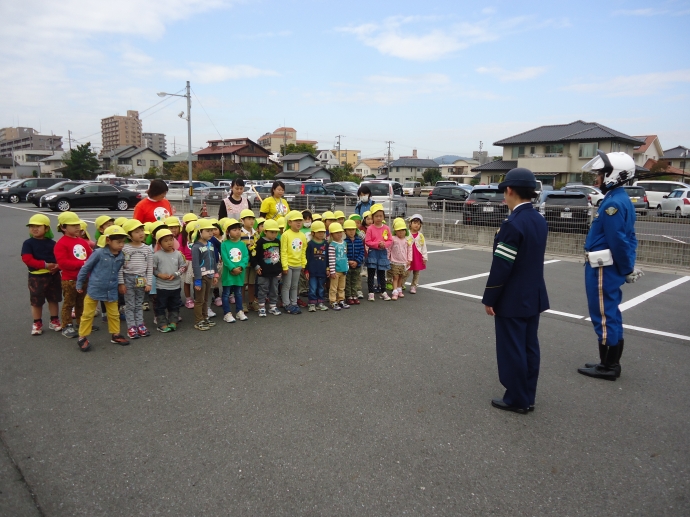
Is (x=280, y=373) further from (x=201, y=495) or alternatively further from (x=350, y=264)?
(x=350, y=264)

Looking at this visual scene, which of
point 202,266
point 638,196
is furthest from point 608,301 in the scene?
point 638,196

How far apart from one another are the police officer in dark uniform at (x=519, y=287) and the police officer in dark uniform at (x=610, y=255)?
103cm

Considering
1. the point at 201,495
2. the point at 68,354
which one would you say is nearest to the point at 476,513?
the point at 201,495

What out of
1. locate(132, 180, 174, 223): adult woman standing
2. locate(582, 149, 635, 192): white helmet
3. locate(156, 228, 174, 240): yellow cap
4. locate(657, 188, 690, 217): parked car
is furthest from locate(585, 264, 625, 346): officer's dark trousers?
locate(657, 188, 690, 217): parked car

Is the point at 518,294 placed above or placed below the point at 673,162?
below

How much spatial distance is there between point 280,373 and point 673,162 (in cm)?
6603

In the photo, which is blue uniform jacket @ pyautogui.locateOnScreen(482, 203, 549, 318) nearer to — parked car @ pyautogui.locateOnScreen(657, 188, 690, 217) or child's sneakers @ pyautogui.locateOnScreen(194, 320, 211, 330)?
child's sneakers @ pyautogui.locateOnScreen(194, 320, 211, 330)

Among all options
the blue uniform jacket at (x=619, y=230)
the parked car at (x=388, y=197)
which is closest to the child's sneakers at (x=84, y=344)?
the blue uniform jacket at (x=619, y=230)

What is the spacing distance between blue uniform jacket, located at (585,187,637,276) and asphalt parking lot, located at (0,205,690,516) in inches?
46.6

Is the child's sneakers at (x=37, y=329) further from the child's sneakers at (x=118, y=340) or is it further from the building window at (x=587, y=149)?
the building window at (x=587, y=149)

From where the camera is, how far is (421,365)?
464cm

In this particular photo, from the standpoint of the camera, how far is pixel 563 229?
11.7 m

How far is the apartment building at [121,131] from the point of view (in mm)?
160750

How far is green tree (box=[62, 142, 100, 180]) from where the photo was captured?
5706cm
